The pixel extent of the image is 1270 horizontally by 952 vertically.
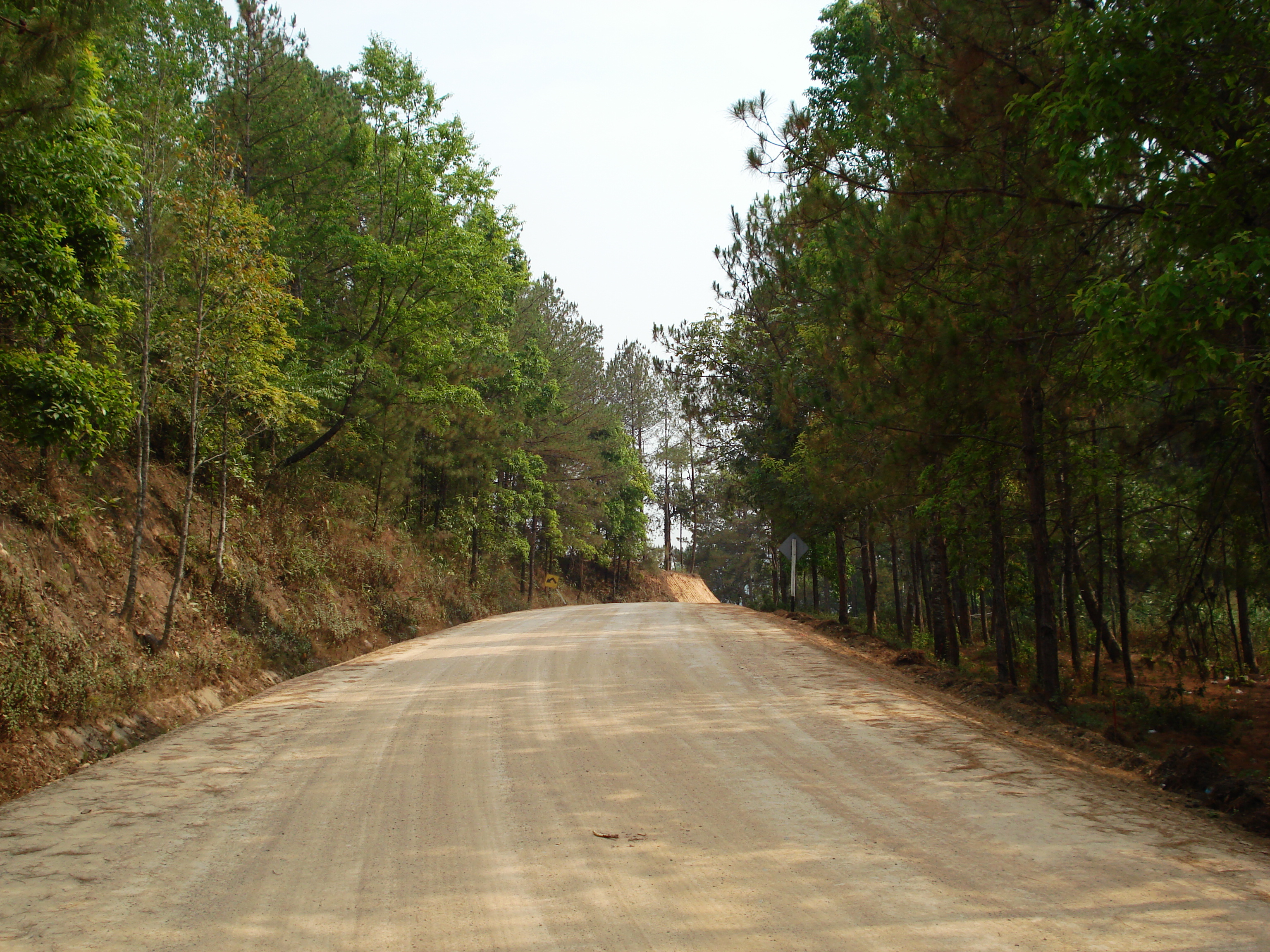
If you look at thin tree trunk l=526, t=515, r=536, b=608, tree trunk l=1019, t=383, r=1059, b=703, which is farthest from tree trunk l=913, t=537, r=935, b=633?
thin tree trunk l=526, t=515, r=536, b=608

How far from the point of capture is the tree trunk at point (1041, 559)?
10.4 metres

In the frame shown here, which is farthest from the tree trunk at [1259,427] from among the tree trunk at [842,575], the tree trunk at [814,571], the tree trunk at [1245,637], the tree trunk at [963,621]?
the tree trunk at [814,571]

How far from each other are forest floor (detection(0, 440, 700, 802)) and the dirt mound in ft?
113

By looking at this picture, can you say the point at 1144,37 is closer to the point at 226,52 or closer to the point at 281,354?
the point at 281,354

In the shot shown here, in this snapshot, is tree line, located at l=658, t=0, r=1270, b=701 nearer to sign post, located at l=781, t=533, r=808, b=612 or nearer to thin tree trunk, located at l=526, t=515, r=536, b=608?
sign post, located at l=781, t=533, r=808, b=612

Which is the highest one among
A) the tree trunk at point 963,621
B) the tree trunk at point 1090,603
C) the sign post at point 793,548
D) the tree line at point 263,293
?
the tree line at point 263,293

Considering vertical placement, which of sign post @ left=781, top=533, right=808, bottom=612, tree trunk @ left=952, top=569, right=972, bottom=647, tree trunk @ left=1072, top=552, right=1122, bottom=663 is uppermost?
sign post @ left=781, top=533, right=808, bottom=612

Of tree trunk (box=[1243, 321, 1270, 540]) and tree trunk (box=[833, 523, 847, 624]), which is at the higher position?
tree trunk (box=[1243, 321, 1270, 540])

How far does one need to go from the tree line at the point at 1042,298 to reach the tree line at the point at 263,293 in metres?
7.20

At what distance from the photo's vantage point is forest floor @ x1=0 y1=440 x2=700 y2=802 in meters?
7.81

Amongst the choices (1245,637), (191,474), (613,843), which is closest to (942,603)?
(1245,637)

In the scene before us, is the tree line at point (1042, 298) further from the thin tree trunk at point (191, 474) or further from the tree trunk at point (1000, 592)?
the thin tree trunk at point (191, 474)

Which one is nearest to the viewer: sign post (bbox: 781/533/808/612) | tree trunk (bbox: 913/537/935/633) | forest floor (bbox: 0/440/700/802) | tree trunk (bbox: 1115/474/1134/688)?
forest floor (bbox: 0/440/700/802)

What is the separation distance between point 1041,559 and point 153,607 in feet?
39.1
